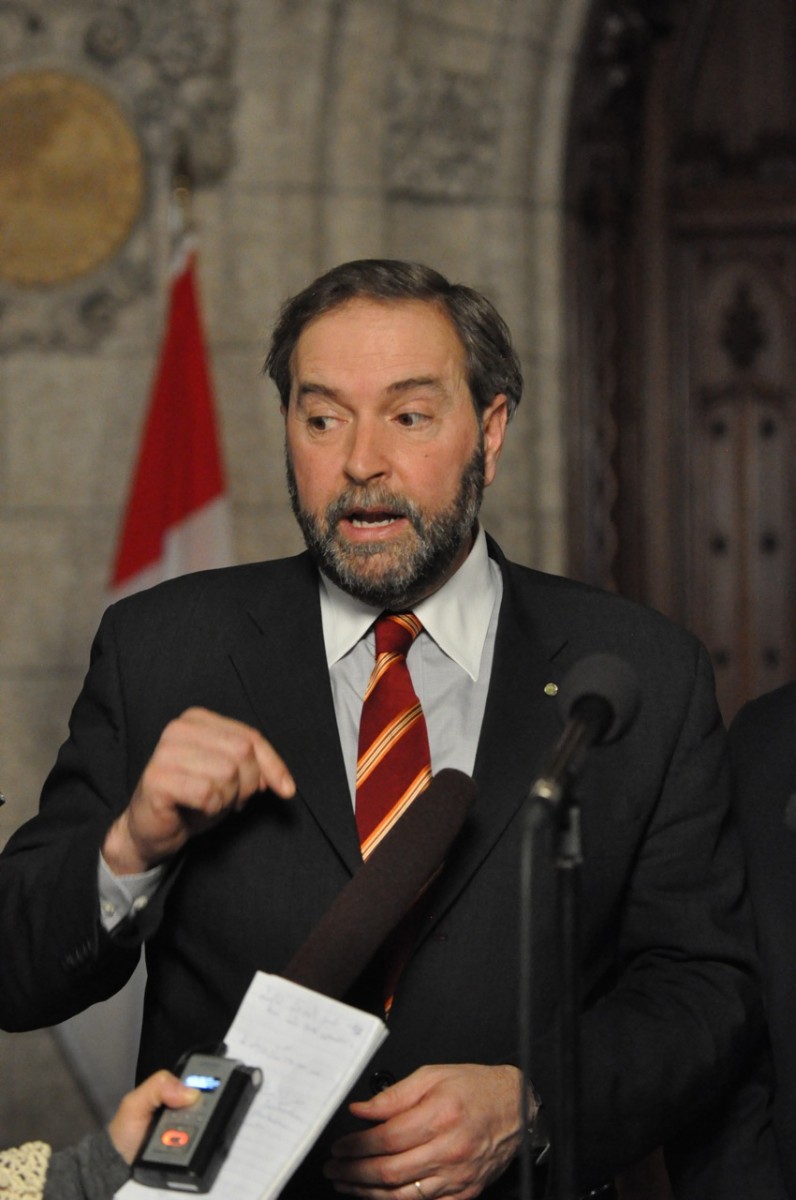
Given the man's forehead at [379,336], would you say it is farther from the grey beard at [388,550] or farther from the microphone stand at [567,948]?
the microphone stand at [567,948]

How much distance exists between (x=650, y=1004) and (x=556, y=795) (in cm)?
72

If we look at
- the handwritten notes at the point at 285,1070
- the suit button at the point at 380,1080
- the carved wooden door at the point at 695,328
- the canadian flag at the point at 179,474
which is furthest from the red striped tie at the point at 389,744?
the carved wooden door at the point at 695,328

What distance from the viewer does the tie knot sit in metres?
2.19

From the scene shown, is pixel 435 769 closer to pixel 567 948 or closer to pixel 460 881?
pixel 460 881

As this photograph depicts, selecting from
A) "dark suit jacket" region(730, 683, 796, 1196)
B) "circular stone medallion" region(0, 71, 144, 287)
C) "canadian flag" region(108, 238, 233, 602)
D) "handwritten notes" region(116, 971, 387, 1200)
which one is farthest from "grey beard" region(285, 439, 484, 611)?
"circular stone medallion" region(0, 71, 144, 287)

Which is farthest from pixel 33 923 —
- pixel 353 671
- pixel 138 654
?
pixel 353 671

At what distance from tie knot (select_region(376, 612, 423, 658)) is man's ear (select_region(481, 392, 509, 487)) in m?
0.25

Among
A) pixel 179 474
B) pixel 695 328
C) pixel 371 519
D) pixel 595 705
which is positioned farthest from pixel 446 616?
pixel 695 328

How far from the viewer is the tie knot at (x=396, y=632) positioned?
2.19 m

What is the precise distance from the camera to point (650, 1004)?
1.98m

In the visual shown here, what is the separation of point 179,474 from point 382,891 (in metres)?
2.42

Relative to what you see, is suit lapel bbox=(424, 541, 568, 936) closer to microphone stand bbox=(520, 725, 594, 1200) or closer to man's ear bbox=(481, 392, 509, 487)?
man's ear bbox=(481, 392, 509, 487)

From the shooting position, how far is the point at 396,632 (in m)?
2.19

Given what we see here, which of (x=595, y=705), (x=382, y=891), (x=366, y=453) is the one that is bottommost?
(x=382, y=891)
